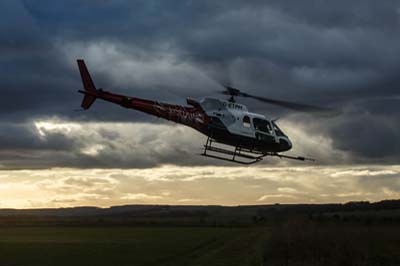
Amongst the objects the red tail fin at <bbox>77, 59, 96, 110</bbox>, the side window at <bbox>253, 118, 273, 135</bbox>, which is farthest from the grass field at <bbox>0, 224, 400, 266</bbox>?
the red tail fin at <bbox>77, 59, 96, 110</bbox>

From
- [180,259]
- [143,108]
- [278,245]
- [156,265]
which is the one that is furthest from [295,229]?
[143,108]

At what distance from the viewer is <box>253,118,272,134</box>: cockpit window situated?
42.7 m

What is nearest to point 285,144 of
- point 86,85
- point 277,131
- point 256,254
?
Result: point 277,131

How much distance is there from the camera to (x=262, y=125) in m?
42.9

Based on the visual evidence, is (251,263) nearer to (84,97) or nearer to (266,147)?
(266,147)

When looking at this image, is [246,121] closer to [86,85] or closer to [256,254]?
[86,85]

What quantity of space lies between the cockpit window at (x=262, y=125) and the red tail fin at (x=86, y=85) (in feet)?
34.3

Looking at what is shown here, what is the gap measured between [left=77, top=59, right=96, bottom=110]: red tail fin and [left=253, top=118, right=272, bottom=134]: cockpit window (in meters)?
10.5

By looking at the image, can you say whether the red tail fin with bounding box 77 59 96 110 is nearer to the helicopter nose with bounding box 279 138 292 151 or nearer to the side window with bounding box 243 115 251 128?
the side window with bounding box 243 115 251 128

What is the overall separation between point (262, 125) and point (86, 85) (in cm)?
1147

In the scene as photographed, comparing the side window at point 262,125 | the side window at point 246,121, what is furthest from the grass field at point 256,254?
the side window at point 246,121

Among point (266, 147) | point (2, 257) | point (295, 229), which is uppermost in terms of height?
point (266, 147)

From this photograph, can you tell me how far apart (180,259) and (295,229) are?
46.2ft

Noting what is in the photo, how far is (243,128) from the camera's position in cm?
4197
